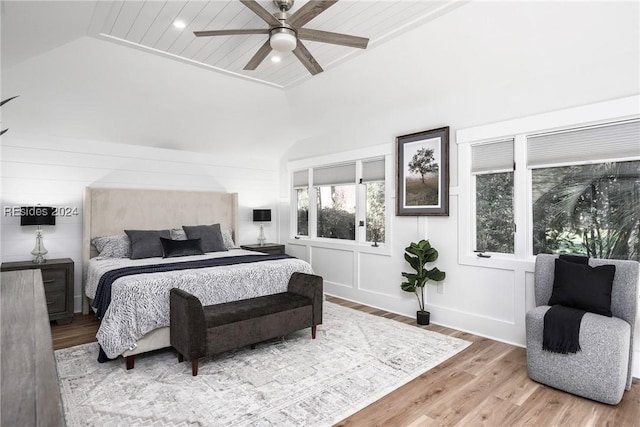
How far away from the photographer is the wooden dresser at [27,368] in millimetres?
615

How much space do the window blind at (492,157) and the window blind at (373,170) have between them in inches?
50.8

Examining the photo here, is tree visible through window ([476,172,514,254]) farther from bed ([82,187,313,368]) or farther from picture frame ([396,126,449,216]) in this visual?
bed ([82,187,313,368])

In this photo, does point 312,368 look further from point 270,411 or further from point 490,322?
point 490,322

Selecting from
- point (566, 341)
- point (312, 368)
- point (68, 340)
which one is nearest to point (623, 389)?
point (566, 341)

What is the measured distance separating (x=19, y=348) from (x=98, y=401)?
6.34 ft

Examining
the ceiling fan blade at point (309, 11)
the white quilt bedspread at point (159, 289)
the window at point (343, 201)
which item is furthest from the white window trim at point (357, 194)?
the ceiling fan blade at point (309, 11)

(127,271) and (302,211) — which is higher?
(302,211)

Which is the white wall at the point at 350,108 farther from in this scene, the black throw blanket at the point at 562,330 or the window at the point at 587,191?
the black throw blanket at the point at 562,330

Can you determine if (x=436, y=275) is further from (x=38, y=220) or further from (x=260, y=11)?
(x=38, y=220)

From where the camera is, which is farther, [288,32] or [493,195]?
[493,195]

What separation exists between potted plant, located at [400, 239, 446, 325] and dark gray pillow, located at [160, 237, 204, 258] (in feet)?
8.85

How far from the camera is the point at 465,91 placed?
3930 mm

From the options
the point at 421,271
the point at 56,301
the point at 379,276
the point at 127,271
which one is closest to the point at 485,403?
the point at 421,271

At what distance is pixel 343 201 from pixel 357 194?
15.9 inches
